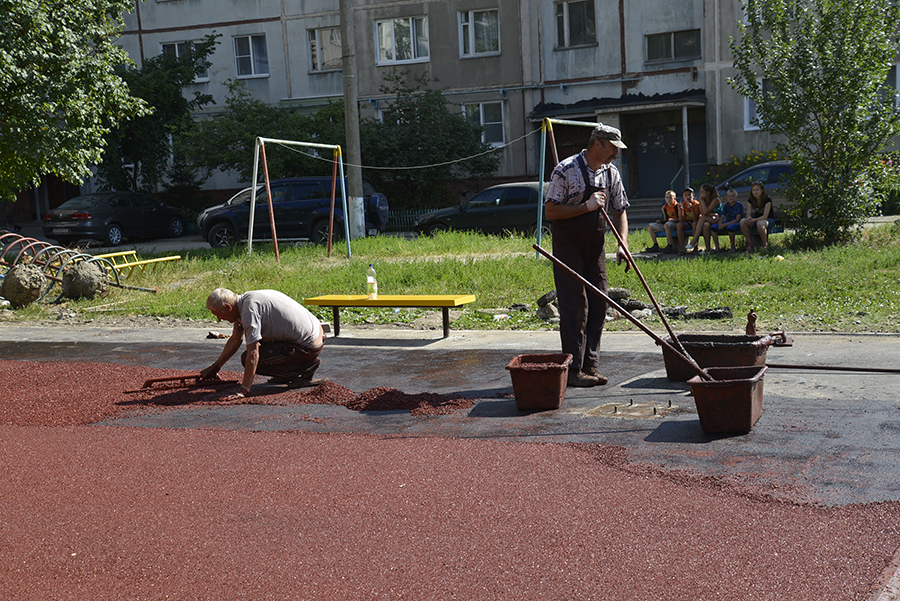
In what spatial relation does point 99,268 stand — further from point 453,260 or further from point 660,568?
point 660,568

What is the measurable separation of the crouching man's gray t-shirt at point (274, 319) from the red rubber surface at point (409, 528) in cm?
158

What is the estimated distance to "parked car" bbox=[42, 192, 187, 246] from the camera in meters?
25.4

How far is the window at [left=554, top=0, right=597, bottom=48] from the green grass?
13379 mm

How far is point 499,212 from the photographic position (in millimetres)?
22156

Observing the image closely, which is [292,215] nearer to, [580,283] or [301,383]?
[301,383]

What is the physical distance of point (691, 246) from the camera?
16469 mm

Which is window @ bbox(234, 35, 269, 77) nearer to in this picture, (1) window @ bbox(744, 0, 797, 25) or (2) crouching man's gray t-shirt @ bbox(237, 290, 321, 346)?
(1) window @ bbox(744, 0, 797, 25)

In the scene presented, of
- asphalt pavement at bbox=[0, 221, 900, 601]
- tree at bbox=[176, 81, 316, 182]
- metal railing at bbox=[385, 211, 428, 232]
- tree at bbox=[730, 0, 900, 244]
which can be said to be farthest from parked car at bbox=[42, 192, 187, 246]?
tree at bbox=[730, 0, 900, 244]

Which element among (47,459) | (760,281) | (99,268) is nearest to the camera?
(47,459)

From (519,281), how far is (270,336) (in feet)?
21.6

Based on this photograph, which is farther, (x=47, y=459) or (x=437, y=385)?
(x=437, y=385)

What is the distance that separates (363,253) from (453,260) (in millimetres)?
3042

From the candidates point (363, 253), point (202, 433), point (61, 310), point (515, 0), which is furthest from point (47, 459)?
point (515, 0)

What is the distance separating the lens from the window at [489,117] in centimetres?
3120
